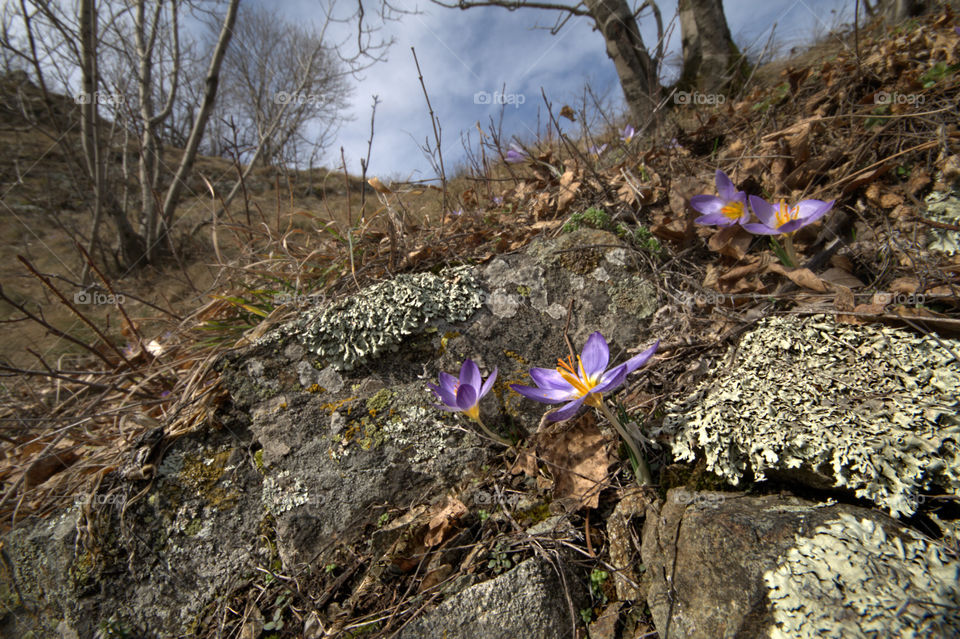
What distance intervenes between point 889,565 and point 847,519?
11cm

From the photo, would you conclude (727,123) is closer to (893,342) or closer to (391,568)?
(893,342)

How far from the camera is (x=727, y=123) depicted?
2498 millimetres

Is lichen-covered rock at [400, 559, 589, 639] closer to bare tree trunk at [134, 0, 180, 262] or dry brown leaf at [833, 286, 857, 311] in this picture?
dry brown leaf at [833, 286, 857, 311]

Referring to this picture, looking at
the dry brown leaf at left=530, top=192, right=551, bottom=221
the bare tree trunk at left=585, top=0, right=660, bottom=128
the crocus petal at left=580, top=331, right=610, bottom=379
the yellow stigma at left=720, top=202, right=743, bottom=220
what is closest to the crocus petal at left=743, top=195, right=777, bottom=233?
the yellow stigma at left=720, top=202, right=743, bottom=220

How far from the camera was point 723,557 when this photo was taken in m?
1.00

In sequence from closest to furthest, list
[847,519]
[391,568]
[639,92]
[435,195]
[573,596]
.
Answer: [847,519] < [573,596] < [391,568] < [435,195] < [639,92]

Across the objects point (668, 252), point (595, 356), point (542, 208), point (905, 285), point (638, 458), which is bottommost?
point (638, 458)

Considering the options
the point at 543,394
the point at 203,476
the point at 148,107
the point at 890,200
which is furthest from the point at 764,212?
the point at 148,107

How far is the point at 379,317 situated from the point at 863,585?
60.5 inches

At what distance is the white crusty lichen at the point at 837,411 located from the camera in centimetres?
96

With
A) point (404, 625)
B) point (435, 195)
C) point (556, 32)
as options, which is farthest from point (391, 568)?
point (556, 32)

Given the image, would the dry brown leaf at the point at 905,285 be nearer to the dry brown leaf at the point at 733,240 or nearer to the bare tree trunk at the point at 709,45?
the dry brown leaf at the point at 733,240

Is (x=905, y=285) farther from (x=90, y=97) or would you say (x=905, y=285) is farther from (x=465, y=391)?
(x=90, y=97)

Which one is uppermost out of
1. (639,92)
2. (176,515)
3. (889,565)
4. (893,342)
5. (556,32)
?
(556,32)
